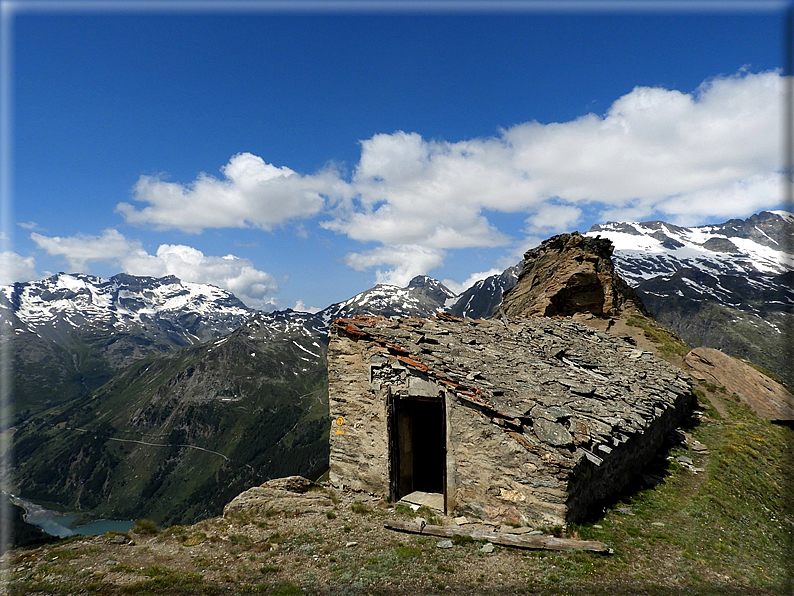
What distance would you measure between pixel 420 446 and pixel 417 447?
72cm

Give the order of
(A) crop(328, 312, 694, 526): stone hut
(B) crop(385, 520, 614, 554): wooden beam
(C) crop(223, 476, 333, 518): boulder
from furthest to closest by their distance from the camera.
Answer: (C) crop(223, 476, 333, 518): boulder, (A) crop(328, 312, 694, 526): stone hut, (B) crop(385, 520, 614, 554): wooden beam

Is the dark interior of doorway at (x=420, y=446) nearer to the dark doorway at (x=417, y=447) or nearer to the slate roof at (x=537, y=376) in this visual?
the dark doorway at (x=417, y=447)

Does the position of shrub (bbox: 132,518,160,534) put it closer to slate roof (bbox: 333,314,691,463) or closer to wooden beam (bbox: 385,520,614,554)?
wooden beam (bbox: 385,520,614,554)

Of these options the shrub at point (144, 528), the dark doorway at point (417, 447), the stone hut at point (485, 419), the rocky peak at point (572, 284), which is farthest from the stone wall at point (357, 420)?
the rocky peak at point (572, 284)

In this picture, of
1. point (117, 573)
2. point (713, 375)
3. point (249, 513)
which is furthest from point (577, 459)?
point (713, 375)

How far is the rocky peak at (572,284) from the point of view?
3825 centimetres

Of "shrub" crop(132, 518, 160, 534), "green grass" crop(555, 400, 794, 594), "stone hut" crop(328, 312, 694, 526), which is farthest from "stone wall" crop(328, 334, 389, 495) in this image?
"green grass" crop(555, 400, 794, 594)

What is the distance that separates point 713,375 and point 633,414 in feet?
53.9

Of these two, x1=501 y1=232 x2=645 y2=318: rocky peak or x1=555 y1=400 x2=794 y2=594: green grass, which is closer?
x1=555 y1=400 x2=794 y2=594: green grass

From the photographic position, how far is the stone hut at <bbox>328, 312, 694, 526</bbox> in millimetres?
10891

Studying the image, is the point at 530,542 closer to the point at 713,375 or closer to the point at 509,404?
the point at 509,404

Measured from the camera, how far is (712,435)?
19188mm

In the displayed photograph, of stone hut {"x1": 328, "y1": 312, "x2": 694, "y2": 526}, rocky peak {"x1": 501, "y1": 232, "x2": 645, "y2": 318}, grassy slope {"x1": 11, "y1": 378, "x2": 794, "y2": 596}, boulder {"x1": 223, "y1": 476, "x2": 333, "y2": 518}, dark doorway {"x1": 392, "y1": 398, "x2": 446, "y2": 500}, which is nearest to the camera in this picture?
grassy slope {"x1": 11, "y1": 378, "x2": 794, "y2": 596}

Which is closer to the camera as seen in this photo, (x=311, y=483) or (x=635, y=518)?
(x=635, y=518)
